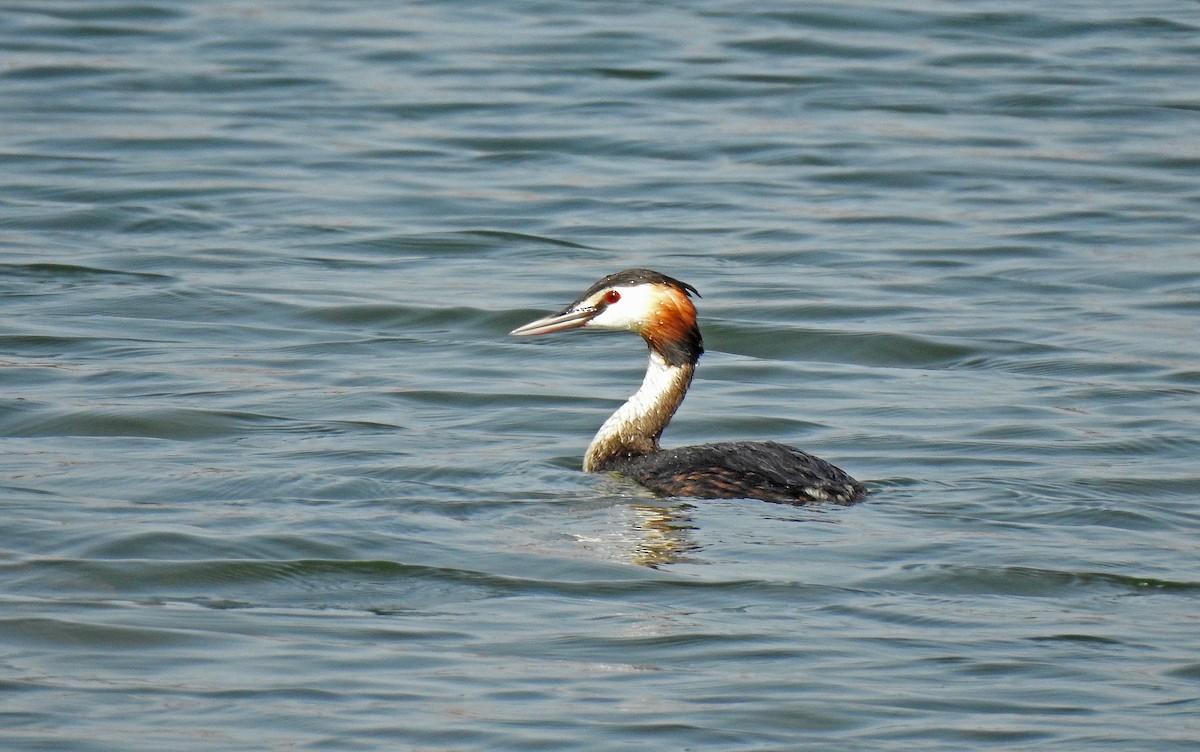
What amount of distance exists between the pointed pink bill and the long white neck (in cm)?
Answer: 33

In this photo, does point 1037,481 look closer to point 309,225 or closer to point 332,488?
point 332,488

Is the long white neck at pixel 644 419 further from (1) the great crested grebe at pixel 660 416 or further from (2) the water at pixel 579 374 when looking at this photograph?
(2) the water at pixel 579 374

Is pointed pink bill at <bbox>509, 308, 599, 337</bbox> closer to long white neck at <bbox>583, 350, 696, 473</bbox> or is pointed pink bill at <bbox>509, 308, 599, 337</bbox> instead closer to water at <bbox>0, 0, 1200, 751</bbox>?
long white neck at <bbox>583, 350, 696, 473</bbox>

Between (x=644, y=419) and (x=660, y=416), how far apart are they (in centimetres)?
8

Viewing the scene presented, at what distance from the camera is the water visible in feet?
19.6

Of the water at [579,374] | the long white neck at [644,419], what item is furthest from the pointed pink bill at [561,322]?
the water at [579,374]

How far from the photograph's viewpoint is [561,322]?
9.18 meters

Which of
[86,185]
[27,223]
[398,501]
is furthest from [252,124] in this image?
[398,501]

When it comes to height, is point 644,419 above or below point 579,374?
above

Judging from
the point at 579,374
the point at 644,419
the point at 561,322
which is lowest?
the point at 579,374

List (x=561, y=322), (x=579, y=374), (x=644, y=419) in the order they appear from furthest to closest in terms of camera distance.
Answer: (x=579, y=374)
(x=561, y=322)
(x=644, y=419)

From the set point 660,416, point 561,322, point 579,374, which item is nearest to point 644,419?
point 660,416

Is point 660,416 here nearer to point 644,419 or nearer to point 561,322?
point 644,419

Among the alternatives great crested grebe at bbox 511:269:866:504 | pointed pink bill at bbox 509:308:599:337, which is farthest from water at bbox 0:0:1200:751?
pointed pink bill at bbox 509:308:599:337
